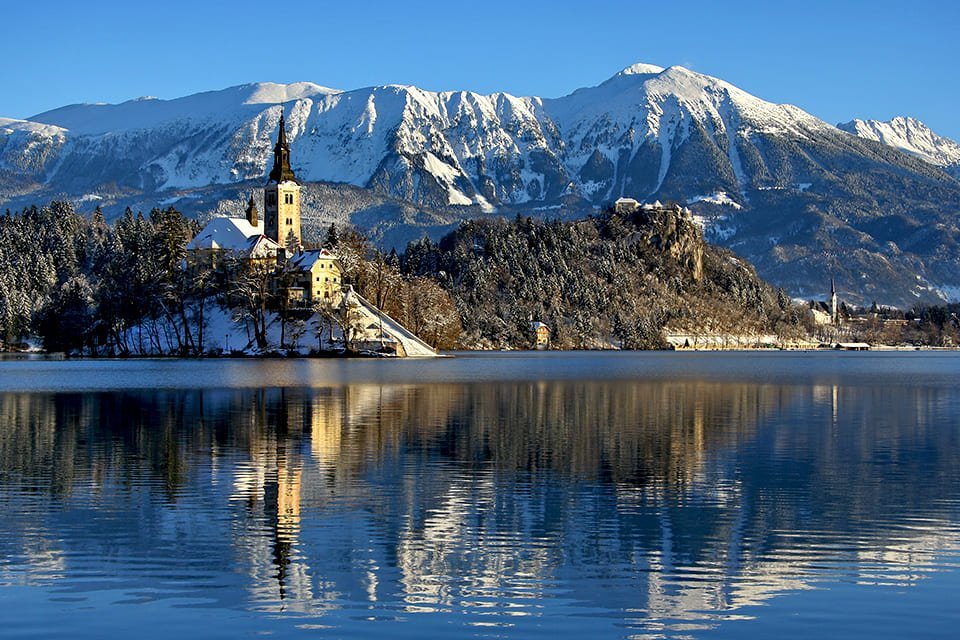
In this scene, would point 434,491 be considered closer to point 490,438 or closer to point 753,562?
point 753,562

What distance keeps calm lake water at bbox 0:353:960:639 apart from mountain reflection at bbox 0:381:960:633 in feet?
0.42

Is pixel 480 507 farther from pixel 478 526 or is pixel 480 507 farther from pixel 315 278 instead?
pixel 315 278

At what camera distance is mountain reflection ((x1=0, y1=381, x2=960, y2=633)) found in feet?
85.1

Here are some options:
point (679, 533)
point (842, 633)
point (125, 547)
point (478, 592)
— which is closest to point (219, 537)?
point (125, 547)

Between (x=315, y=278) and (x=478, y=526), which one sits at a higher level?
(x=315, y=278)

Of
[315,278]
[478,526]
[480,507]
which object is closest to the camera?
[478,526]

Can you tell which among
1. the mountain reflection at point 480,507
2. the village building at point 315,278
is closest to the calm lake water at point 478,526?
the mountain reflection at point 480,507

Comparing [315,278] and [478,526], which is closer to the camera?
[478,526]

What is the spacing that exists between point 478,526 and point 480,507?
306 cm

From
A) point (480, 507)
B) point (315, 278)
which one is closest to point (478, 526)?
point (480, 507)

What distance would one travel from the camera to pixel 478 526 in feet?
106

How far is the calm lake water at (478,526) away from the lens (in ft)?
77.2

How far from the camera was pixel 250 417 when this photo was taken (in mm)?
67125

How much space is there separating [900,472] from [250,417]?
3599cm
